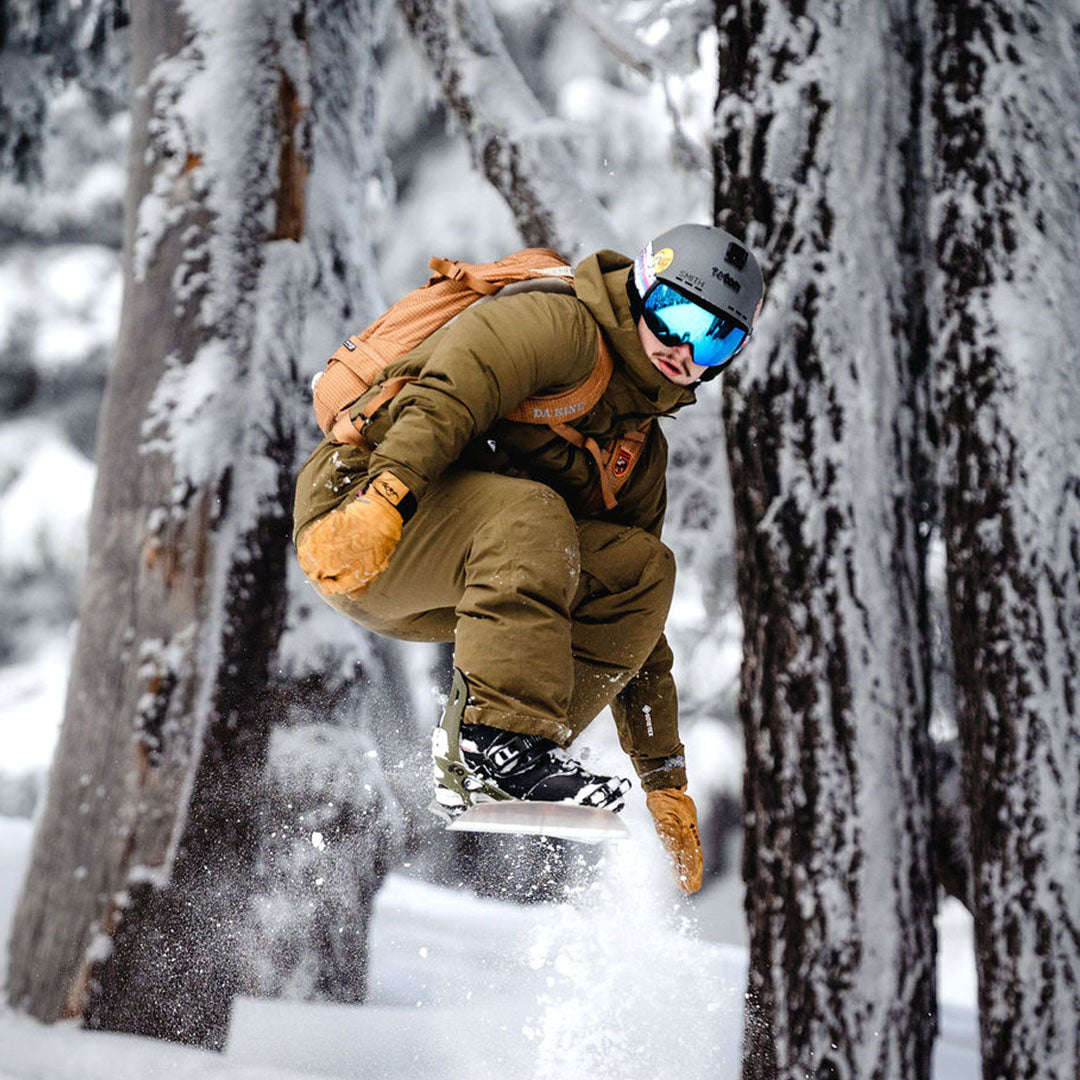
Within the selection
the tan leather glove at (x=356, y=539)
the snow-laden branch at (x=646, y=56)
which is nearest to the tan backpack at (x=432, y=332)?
the tan leather glove at (x=356, y=539)

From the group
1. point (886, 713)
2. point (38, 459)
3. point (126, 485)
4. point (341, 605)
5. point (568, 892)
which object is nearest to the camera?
point (341, 605)

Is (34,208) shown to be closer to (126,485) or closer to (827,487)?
(126,485)

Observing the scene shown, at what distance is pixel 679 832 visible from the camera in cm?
331

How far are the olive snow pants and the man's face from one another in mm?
385

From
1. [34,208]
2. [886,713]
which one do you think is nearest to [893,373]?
[886,713]

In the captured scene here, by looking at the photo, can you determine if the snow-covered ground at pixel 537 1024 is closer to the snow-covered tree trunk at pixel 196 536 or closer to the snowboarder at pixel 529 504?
the snow-covered tree trunk at pixel 196 536

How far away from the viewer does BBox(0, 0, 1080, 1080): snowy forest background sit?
3.77 m

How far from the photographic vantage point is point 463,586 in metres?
2.79

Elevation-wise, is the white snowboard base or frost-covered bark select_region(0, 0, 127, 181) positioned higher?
frost-covered bark select_region(0, 0, 127, 181)

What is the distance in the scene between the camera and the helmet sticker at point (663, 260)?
2764 mm

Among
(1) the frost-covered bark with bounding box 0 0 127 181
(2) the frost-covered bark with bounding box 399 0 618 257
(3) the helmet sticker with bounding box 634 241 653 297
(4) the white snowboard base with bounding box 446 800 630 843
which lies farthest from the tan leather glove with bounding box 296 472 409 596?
(1) the frost-covered bark with bounding box 0 0 127 181

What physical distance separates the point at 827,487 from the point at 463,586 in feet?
5.32

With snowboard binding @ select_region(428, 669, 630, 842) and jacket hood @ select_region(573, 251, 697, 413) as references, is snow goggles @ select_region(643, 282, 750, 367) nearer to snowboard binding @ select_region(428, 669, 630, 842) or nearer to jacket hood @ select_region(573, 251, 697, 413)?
jacket hood @ select_region(573, 251, 697, 413)

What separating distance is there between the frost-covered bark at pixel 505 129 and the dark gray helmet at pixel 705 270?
8.10 ft
